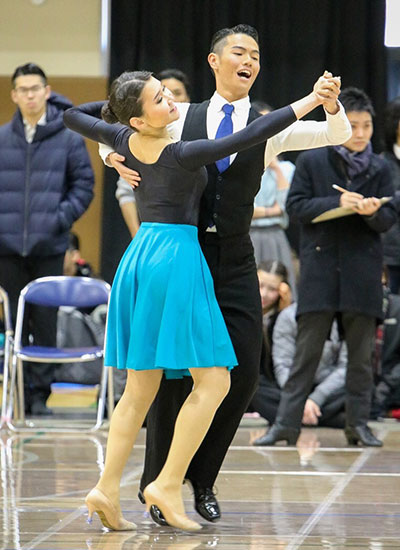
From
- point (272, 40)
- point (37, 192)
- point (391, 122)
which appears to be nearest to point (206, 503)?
point (391, 122)

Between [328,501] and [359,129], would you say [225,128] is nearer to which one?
[328,501]

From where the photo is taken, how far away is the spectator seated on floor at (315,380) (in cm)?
602

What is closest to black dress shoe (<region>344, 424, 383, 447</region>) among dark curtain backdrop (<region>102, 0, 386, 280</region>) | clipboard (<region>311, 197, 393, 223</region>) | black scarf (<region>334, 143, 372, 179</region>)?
clipboard (<region>311, 197, 393, 223</region>)

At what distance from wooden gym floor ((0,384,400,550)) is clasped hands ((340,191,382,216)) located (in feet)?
3.70

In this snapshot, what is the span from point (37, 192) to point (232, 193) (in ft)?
10.4

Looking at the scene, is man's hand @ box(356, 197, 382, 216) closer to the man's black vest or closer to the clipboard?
the clipboard

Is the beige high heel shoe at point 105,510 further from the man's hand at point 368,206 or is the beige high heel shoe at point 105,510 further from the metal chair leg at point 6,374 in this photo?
the metal chair leg at point 6,374

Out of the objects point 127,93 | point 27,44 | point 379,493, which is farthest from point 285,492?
point 27,44

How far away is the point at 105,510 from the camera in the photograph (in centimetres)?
315

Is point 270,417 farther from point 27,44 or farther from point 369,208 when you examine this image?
point 27,44

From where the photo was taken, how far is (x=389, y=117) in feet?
19.3

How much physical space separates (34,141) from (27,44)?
3.34 metres

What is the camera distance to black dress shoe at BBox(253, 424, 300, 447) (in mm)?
5328

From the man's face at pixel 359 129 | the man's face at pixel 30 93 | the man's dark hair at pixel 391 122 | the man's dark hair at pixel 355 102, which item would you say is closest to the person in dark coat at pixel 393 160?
the man's dark hair at pixel 391 122
